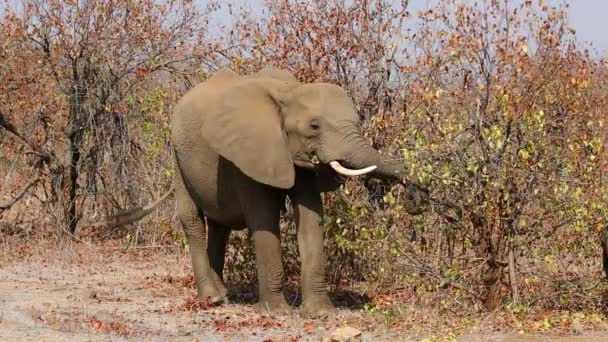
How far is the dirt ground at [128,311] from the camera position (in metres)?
9.72

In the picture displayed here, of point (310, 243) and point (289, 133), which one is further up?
point (289, 133)

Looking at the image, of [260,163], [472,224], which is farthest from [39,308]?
[472,224]

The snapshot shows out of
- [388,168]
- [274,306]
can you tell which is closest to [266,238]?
[274,306]

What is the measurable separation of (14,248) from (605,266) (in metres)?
8.93

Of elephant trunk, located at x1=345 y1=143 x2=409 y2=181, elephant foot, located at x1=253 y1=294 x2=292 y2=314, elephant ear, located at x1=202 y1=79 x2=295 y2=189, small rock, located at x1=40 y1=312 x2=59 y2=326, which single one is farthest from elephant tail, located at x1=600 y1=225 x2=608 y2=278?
small rock, located at x1=40 y1=312 x2=59 y2=326

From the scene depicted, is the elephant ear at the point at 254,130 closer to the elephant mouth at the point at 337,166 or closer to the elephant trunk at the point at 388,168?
the elephant mouth at the point at 337,166

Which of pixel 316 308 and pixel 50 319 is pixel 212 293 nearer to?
pixel 316 308

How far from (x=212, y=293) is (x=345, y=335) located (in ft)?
9.53

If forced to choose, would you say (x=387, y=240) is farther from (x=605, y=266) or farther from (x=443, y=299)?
(x=605, y=266)

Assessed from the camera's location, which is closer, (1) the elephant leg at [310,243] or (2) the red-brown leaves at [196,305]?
(1) the elephant leg at [310,243]

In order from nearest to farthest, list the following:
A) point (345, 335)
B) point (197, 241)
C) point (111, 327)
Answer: point (345, 335) → point (111, 327) → point (197, 241)

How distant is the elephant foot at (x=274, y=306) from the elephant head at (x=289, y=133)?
1.30 meters

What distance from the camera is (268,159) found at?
10852 mm

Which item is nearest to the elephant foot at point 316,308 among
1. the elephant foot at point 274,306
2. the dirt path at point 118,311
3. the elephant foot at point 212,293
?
the dirt path at point 118,311
